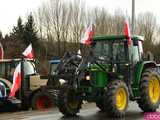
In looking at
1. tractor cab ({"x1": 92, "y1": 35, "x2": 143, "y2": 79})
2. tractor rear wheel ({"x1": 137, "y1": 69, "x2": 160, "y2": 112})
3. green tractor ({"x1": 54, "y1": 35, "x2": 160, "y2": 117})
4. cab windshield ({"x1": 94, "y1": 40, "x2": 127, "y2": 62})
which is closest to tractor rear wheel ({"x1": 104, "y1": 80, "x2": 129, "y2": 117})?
green tractor ({"x1": 54, "y1": 35, "x2": 160, "y2": 117})

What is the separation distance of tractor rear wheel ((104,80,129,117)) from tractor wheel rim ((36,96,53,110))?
586 centimetres

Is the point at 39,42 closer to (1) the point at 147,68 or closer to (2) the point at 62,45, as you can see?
(2) the point at 62,45

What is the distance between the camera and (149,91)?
16.8 m

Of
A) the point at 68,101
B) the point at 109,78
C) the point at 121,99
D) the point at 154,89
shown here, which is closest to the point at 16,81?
the point at 68,101

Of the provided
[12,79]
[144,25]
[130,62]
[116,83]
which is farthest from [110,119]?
[144,25]

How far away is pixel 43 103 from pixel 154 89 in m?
5.57

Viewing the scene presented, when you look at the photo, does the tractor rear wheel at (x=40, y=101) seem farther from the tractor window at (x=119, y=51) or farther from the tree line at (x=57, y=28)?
the tree line at (x=57, y=28)

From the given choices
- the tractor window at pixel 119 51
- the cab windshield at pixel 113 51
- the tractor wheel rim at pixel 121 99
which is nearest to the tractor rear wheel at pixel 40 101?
the cab windshield at pixel 113 51

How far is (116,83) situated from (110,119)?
115 centimetres

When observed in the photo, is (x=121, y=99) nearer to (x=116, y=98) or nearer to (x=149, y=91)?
(x=116, y=98)

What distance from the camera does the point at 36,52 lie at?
191ft

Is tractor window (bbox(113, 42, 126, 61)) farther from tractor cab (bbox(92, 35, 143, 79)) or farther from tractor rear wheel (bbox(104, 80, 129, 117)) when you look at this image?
tractor rear wheel (bbox(104, 80, 129, 117))

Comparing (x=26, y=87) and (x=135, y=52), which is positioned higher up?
(x=135, y=52)

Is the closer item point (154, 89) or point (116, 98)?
point (116, 98)
